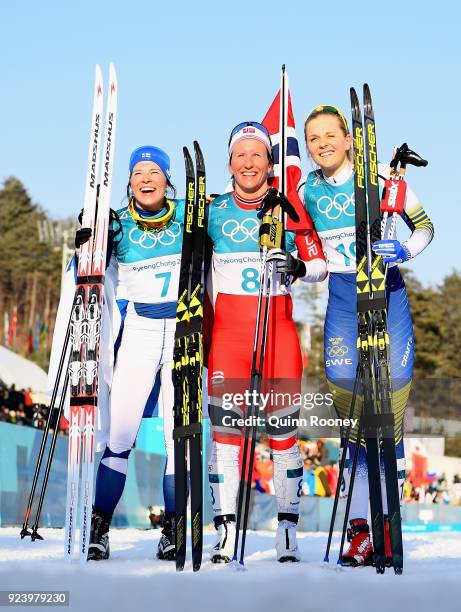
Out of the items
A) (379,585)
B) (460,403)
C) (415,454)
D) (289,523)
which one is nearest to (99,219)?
(289,523)

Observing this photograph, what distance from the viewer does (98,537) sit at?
5789 millimetres

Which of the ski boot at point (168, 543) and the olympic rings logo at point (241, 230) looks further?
the ski boot at point (168, 543)

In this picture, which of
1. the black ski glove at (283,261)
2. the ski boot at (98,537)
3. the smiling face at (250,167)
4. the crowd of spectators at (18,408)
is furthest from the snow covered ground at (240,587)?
the crowd of spectators at (18,408)

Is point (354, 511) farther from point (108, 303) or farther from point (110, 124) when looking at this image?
point (110, 124)

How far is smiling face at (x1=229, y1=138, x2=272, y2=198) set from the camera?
5688 mm

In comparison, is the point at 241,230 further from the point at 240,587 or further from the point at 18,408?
the point at 18,408

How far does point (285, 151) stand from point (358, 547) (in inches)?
83.5

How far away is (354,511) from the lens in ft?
18.1

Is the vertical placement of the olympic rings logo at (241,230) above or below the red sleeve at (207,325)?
above

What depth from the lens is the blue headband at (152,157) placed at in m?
5.96

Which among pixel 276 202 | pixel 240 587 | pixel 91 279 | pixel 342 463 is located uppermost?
pixel 276 202

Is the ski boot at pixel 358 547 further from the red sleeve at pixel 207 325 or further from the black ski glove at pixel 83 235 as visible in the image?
the black ski glove at pixel 83 235

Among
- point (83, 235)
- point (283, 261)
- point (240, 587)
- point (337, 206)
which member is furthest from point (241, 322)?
point (240, 587)

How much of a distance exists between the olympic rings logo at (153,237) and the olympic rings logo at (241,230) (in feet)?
1.32
